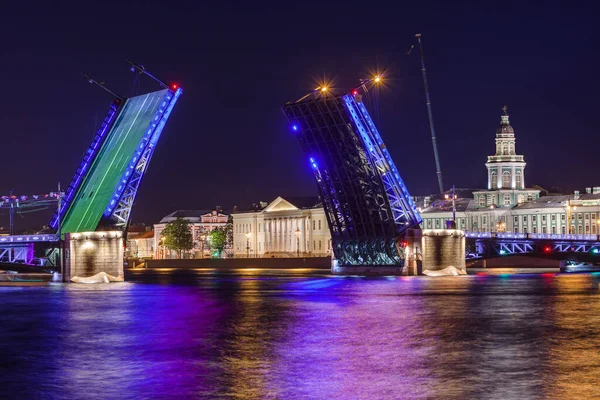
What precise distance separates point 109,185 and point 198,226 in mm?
120237

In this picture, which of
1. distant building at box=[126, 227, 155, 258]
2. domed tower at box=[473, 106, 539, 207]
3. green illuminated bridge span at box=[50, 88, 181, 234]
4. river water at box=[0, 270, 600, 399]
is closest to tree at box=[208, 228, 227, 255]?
domed tower at box=[473, 106, 539, 207]

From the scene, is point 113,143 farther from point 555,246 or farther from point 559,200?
point 559,200

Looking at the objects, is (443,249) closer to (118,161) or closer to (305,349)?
(118,161)

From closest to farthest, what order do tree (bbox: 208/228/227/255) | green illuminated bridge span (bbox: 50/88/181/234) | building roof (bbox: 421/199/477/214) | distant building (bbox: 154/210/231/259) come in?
green illuminated bridge span (bbox: 50/88/181/234) → building roof (bbox: 421/199/477/214) → tree (bbox: 208/228/227/255) → distant building (bbox: 154/210/231/259)

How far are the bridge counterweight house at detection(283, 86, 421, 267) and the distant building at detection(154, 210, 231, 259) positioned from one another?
310 feet

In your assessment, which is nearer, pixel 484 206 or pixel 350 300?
pixel 350 300

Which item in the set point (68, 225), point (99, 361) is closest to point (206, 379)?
point (99, 361)

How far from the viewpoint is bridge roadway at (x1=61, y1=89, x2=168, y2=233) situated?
48.7 m

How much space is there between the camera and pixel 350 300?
3678 cm

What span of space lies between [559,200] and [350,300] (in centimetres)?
8719

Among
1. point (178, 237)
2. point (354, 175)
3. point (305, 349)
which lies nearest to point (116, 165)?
point (354, 175)

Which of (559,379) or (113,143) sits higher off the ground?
(113,143)

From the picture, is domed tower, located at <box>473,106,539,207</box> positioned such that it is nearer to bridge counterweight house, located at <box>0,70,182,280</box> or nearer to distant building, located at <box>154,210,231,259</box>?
distant building, located at <box>154,210,231,259</box>

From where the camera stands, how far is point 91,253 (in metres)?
54.1
